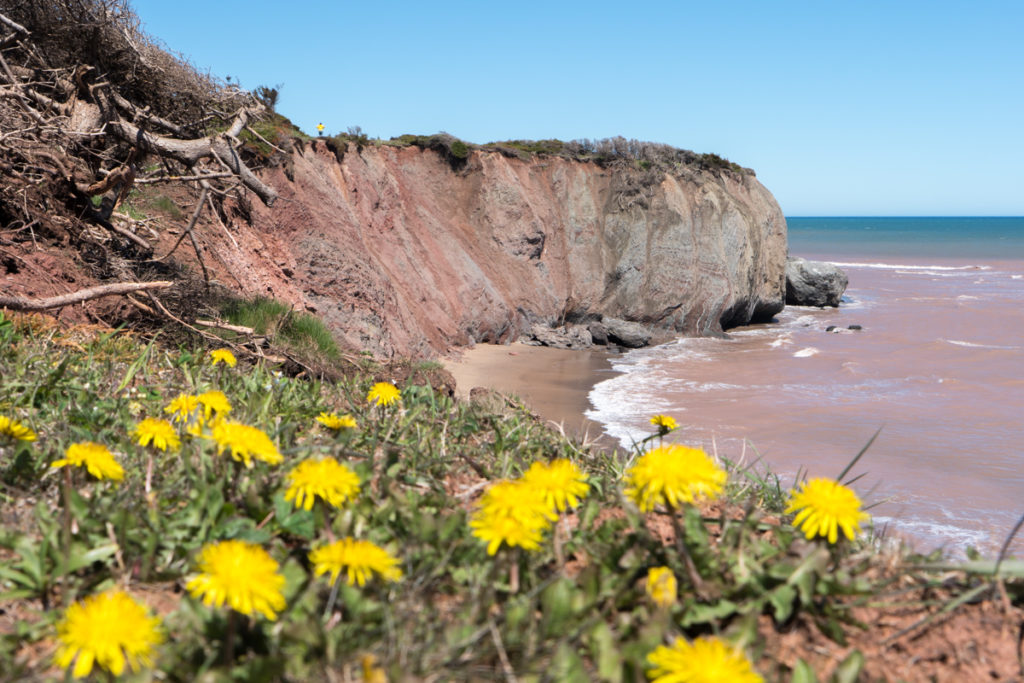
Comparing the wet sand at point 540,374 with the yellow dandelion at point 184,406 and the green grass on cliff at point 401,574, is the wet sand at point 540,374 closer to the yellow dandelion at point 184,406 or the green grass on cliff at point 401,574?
the yellow dandelion at point 184,406

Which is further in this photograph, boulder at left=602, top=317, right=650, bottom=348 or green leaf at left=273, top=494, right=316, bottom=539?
boulder at left=602, top=317, right=650, bottom=348

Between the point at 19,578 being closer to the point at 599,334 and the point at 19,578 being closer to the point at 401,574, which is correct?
the point at 401,574

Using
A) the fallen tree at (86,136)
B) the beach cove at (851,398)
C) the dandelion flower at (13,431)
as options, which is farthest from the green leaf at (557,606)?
the fallen tree at (86,136)

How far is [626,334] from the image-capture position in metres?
19.3

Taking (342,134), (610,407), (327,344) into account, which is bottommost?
(610,407)

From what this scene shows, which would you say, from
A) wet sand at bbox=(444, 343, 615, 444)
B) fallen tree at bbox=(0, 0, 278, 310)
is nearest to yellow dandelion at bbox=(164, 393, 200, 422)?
fallen tree at bbox=(0, 0, 278, 310)

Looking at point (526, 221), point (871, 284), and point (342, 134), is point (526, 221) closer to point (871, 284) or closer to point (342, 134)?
point (342, 134)

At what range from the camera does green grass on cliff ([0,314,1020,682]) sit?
1.55 metres

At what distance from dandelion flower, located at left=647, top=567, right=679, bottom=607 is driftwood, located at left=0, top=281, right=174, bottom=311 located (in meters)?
4.50

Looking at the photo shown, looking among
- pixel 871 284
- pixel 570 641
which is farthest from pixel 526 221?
pixel 871 284

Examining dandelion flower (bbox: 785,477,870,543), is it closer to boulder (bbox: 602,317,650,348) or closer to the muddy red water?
the muddy red water

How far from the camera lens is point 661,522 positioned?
7.89 ft

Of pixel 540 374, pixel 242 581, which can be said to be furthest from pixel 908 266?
pixel 242 581

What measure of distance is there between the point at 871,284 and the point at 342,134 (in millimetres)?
28322
